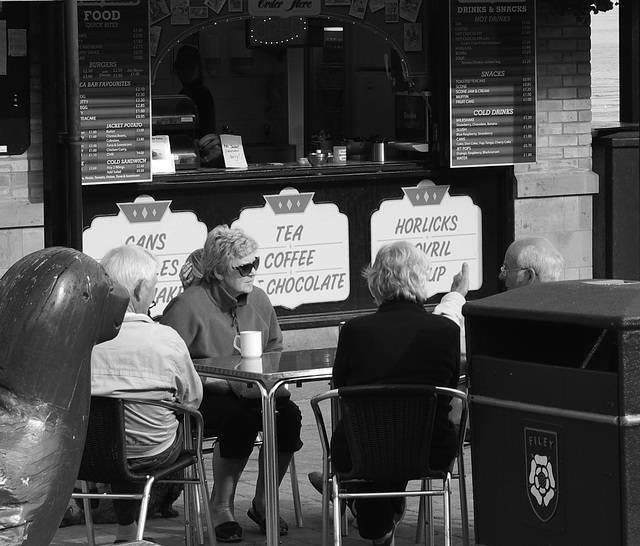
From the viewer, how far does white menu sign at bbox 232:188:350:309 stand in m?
8.73

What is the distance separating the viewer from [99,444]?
462cm

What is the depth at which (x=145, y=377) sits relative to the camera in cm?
479

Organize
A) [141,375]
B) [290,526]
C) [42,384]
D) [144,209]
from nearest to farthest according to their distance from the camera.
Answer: [42,384] < [141,375] < [290,526] < [144,209]

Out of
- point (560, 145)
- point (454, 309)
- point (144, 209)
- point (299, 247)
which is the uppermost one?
point (560, 145)

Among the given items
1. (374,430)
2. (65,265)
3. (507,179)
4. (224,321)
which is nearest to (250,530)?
(224,321)

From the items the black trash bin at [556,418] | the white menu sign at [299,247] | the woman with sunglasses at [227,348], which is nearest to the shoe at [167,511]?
the woman with sunglasses at [227,348]

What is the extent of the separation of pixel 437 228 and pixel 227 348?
12.2 feet

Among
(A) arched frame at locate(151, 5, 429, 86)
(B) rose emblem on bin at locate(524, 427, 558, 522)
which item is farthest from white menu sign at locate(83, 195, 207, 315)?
(B) rose emblem on bin at locate(524, 427, 558, 522)

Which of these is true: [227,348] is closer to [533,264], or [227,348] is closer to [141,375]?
[141,375]

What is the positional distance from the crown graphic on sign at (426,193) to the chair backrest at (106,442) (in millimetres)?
4829

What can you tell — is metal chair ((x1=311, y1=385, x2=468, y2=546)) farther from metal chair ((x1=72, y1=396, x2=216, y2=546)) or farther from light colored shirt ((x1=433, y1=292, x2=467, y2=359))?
light colored shirt ((x1=433, y1=292, x2=467, y2=359))

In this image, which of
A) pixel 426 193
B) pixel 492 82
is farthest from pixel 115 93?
pixel 492 82

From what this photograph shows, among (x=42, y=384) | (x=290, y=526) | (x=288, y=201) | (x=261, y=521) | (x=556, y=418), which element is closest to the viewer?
(x=42, y=384)

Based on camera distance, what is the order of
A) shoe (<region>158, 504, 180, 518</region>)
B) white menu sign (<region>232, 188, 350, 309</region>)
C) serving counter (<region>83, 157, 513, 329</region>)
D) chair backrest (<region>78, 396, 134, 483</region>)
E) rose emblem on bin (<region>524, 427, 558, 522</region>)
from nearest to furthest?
rose emblem on bin (<region>524, 427, 558, 522</region>), chair backrest (<region>78, 396, 134, 483</region>), shoe (<region>158, 504, 180, 518</region>), serving counter (<region>83, 157, 513, 329</region>), white menu sign (<region>232, 188, 350, 309</region>)
